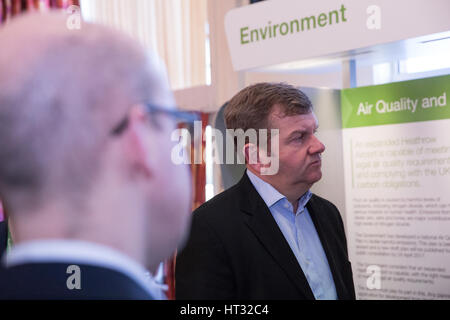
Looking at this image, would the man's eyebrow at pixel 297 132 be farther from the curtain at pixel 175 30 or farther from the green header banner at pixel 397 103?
the curtain at pixel 175 30

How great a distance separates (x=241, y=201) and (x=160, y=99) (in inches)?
63.9

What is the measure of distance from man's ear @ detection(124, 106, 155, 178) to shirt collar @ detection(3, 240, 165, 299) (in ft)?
0.27

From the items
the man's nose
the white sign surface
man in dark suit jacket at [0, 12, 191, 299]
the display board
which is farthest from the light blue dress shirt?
man in dark suit jacket at [0, 12, 191, 299]

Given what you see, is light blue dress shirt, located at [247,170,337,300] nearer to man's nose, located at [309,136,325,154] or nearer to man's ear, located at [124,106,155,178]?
man's nose, located at [309,136,325,154]

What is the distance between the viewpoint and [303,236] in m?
2.20

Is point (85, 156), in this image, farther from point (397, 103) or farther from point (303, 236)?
point (397, 103)

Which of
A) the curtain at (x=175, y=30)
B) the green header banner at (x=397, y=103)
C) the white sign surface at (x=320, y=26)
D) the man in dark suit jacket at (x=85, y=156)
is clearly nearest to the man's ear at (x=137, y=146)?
the man in dark suit jacket at (x=85, y=156)

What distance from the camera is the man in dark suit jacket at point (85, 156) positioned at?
1.90 ft

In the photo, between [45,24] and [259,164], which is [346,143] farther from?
[45,24]

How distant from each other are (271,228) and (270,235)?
3 centimetres

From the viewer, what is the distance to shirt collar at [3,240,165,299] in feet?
1.89

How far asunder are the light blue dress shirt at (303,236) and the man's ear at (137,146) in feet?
5.19

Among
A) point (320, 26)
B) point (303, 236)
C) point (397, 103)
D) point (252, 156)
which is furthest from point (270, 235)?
point (320, 26)

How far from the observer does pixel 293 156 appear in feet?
7.72
